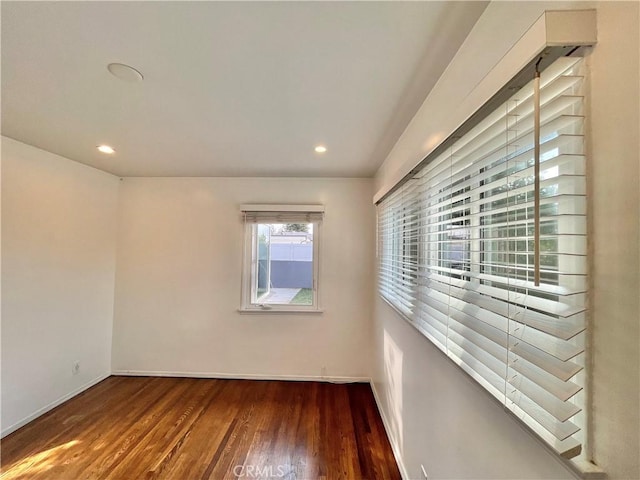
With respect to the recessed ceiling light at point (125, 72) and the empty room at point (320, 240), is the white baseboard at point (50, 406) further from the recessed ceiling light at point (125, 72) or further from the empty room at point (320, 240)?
the recessed ceiling light at point (125, 72)

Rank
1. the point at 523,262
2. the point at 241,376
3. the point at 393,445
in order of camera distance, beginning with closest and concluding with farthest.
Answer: the point at 523,262 → the point at 393,445 → the point at 241,376

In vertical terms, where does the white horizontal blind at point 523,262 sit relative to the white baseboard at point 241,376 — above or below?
above

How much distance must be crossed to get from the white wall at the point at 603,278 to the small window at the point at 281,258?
229 cm

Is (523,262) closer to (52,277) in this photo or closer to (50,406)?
(52,277)

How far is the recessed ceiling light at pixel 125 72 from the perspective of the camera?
1333mm

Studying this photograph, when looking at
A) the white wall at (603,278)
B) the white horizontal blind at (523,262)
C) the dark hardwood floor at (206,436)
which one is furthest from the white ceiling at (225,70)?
the dark hardwood floor at (206,436)

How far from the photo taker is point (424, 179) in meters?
1.58

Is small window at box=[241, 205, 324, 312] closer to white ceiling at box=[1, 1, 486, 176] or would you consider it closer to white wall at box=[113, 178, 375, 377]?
white wall at box=[113, 178, 375, 377]

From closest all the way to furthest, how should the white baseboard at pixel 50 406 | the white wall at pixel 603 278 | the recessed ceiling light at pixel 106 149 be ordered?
the white wall at pixel 603 278 < the white baseboard at pixel 50 406 < the recessed ceiling light at pixel 106 149

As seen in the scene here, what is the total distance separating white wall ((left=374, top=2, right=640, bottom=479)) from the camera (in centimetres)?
52

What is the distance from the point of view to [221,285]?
3420mm

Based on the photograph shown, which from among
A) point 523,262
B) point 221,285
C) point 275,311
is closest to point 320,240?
point 275,311

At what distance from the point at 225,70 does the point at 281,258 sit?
94.1 inches

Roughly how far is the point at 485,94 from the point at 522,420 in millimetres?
916
